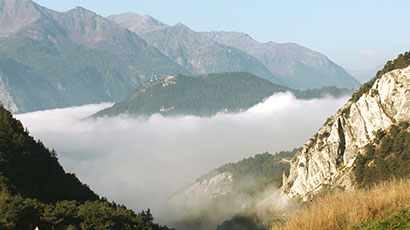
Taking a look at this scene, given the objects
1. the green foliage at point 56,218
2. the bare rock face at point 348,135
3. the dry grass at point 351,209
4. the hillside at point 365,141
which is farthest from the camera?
the bare rock face at point 348,135

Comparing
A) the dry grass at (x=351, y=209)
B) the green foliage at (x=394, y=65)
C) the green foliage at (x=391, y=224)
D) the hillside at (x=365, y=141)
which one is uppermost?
the green foliage at (x=394, y=65)

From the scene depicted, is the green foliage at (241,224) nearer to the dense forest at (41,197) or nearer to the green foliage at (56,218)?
the dense forest at (41,197)

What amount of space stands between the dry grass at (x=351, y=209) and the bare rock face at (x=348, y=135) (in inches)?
3299

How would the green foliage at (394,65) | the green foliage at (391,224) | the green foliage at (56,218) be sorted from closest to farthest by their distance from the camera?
the green foliage at (391,224)
the green foliage at (56,218)
the green foliage at (394,65)

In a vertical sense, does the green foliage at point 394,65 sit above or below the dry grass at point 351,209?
above

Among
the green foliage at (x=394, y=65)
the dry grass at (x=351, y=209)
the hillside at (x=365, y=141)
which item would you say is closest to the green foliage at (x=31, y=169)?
the dry grass at (x=351, y=209)

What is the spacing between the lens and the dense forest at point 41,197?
42566 millimetres

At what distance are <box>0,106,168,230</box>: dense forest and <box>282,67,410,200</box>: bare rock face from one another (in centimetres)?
5528

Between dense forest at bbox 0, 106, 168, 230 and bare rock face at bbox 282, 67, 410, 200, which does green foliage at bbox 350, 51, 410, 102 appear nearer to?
bare rock face at bbox 282, 67, 410, 200

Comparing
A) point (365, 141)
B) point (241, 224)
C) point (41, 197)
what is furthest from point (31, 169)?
point (241, 224)

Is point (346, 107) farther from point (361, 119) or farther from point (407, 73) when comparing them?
point (407, 73)

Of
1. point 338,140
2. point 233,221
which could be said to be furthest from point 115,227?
point 233,221

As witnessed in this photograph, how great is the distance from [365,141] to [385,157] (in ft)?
37.7

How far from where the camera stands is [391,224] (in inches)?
942
